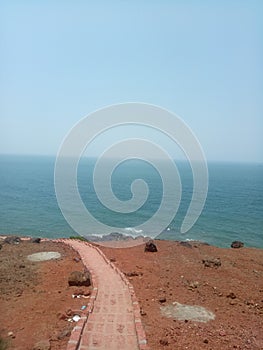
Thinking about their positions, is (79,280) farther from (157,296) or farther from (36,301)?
(157,296)

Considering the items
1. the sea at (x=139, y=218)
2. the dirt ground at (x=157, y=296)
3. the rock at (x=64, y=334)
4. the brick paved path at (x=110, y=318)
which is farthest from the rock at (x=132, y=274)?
the sea at (x=139, y=218)

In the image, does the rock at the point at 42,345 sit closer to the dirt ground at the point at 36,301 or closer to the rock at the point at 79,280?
the dirt ground at the point at 36,301

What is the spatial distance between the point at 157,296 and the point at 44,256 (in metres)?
7.75

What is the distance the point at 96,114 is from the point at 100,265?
8.05m

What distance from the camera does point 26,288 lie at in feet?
40.8

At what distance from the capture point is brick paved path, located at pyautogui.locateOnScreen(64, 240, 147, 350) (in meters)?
8.11

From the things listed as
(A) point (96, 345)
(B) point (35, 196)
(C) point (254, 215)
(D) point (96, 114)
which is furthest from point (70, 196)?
(A) point (96, 345)

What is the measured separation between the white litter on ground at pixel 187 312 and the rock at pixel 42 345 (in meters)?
3.70

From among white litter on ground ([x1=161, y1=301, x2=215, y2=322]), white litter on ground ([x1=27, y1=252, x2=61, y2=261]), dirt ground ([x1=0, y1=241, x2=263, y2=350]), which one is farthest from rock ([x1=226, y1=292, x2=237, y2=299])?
white litter on ground ([x1=27, y1=252, x2=61, y2=261])

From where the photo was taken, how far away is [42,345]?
8156 millimetres

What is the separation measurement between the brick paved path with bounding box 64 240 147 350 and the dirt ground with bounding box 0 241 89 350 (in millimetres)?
564

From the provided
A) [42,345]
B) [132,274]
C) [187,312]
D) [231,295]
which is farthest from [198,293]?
[42,345]

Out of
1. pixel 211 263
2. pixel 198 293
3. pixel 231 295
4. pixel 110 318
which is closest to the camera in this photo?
pixel 110 318

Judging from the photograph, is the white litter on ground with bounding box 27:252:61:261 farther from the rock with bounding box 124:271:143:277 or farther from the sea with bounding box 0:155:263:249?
the sea with bounding box 0:155:263:249
